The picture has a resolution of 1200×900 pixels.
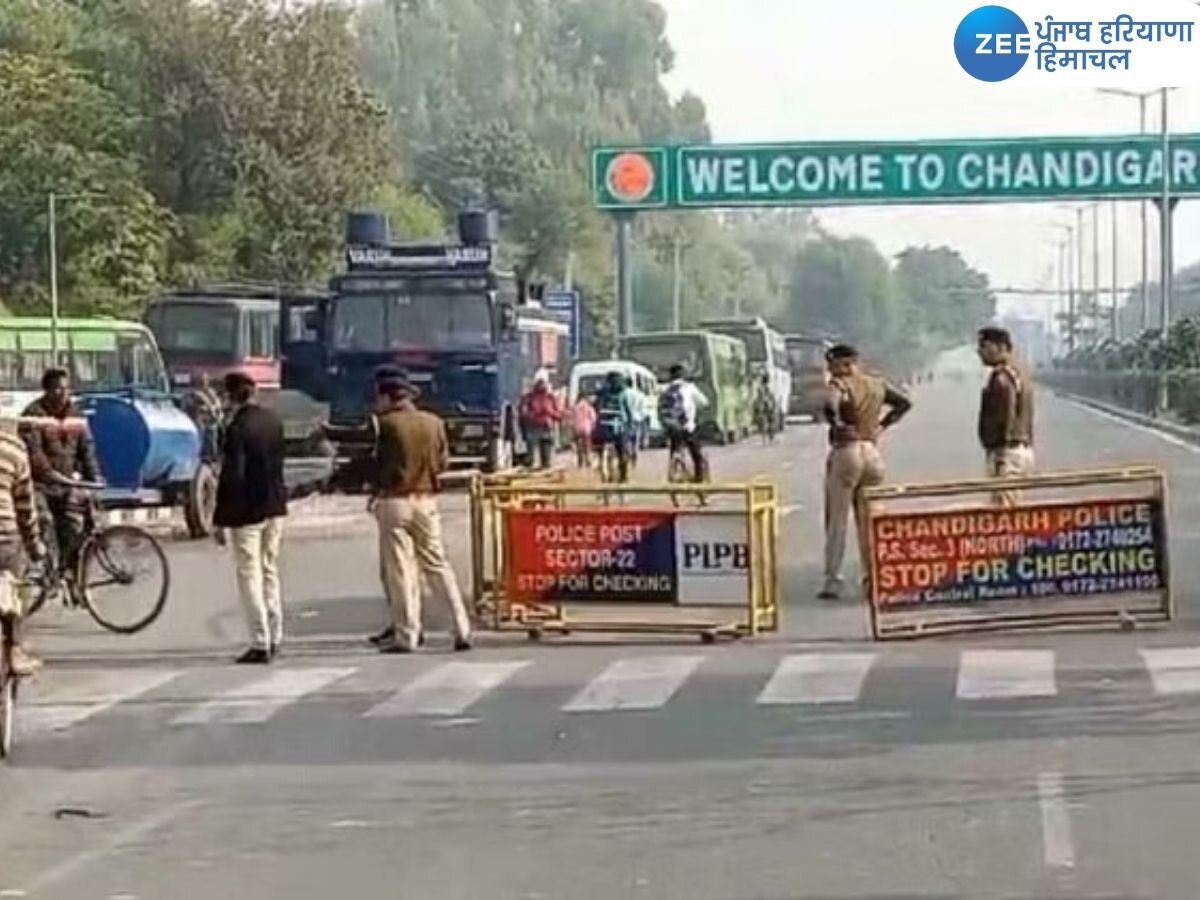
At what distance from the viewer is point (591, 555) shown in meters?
19.1

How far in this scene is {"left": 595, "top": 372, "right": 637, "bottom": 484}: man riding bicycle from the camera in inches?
1602

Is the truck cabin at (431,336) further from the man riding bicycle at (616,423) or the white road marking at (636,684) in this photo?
the white road marking at (636,684)

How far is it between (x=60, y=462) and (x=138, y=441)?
701cm

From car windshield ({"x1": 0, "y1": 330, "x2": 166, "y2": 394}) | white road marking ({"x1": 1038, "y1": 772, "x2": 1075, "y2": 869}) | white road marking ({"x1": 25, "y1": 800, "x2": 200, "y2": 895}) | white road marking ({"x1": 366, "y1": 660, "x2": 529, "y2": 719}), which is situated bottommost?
white road marking ({"x1": 366, "y1": 660, "x2": 529, "y2": 719})

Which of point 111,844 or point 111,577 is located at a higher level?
point 111,577

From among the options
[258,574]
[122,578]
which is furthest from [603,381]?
[258,574]

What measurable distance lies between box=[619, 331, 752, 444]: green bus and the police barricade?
39604 millimetres

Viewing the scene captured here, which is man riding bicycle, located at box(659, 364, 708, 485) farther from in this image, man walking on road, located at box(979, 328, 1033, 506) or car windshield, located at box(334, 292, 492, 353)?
man walking on road, located at box(979, 328, 1033, 506)

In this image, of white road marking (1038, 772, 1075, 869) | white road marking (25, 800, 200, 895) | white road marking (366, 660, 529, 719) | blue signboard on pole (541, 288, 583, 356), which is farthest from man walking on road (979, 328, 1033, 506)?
blue signboard on pole (541, 288, 583, 356)

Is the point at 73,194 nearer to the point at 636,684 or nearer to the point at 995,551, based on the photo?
the point at 995,551

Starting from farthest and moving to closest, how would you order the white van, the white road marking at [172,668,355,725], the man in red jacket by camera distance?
the white van
the man in red jacket
the white road marking at [172,668,355,725]

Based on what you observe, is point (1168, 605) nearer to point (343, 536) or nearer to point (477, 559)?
point (477, 559)

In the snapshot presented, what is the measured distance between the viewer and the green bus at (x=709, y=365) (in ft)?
201

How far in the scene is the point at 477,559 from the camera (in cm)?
1966
